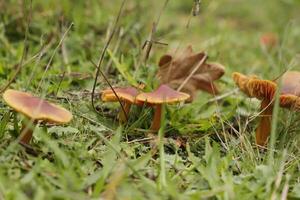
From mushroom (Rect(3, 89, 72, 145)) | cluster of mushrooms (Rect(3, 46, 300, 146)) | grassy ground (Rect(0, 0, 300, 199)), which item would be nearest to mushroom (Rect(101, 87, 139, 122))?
cluster of mushrooms (Rect(3, 46, 300, 146))

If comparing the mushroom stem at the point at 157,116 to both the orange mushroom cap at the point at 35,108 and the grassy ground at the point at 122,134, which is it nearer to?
the grassy ground at the point at 122,134

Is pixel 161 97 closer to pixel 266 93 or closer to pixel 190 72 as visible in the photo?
pixel 266 93

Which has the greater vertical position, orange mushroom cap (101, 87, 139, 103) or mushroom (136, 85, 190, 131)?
mushroom (136, 85, 190, 131)

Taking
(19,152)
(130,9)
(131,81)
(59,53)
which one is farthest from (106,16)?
(19,152)

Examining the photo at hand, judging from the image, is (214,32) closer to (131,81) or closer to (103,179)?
(131,81)

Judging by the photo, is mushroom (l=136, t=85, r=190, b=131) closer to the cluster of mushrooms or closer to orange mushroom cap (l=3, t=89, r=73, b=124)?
the cluster of mushrooms

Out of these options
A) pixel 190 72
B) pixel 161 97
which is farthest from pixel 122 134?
pixel 190 72

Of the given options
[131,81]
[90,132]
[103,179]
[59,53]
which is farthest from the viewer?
[59,53]
